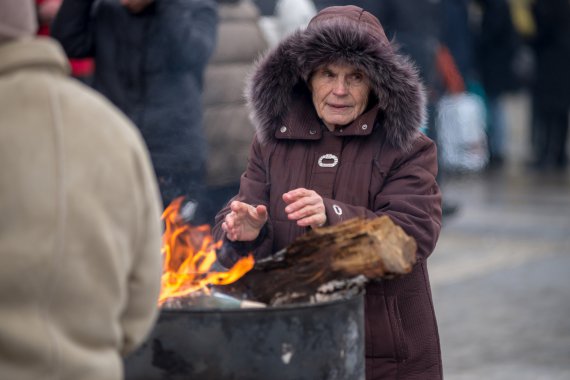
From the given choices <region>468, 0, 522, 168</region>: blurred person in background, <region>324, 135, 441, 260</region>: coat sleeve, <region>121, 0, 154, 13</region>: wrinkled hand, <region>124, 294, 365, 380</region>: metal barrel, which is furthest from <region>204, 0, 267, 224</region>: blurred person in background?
<region>468, 0, 522, 168</region>: blurred person in background

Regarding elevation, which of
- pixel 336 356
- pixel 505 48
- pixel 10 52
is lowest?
pixel 505 48

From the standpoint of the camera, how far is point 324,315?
320 cm

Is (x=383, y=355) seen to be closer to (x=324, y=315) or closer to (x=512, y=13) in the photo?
(x=324, y=315)

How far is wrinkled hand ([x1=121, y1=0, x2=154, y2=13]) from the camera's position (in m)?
6.22

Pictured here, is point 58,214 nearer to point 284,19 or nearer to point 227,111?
point 227,111

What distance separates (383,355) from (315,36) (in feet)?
3.08

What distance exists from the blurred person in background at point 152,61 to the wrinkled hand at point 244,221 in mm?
2515

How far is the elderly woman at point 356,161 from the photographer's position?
367 cm

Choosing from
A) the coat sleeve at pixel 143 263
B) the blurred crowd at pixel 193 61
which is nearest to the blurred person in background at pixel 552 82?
the blurred crowd at pixel 193 61

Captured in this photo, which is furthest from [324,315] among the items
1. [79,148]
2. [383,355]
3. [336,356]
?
[79,148]

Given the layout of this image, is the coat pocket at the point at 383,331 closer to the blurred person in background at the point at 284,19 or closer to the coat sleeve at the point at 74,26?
the coat sleeve at the point at 74,26

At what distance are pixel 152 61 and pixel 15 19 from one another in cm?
401

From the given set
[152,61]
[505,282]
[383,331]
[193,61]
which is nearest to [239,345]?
[383,331]

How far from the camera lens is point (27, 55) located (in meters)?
2.32
